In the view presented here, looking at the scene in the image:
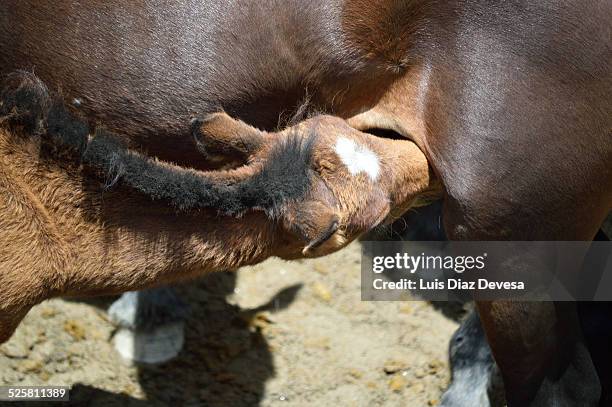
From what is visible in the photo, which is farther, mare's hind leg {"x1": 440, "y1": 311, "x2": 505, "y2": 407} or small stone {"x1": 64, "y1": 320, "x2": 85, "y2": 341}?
small stone {"x1": 64, "y1": 320, "x2": 85, "y2": 341}

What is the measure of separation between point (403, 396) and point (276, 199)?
1.59 m

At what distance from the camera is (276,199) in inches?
91.4

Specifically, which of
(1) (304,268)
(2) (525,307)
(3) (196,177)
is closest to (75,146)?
(3) (196,177)

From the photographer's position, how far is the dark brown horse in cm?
258

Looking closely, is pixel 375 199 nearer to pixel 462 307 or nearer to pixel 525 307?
pixel 525 307

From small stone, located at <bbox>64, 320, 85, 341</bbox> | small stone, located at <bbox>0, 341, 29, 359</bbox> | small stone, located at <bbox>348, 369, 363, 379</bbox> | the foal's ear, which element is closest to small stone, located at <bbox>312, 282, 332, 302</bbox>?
small stone, located at <bbox>348, 369, 363, 379</bbox>

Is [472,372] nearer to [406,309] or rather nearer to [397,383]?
[397,383]

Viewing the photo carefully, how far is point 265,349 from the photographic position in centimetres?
383

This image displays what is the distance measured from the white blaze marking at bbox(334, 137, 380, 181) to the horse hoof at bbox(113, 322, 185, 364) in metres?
1.63

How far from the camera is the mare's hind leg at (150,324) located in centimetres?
376

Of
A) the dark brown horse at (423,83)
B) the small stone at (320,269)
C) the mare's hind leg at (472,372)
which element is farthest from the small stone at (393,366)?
the dark brown horse at (423,83)

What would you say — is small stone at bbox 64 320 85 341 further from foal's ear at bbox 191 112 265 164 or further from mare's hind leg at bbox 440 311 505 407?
foal's ear at bbox 191 112 265 164

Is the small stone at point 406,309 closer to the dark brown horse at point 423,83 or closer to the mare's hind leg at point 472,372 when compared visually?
the mare's hind leg at point 472,372

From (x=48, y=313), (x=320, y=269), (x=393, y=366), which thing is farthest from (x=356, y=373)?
(x=48, y=313)
